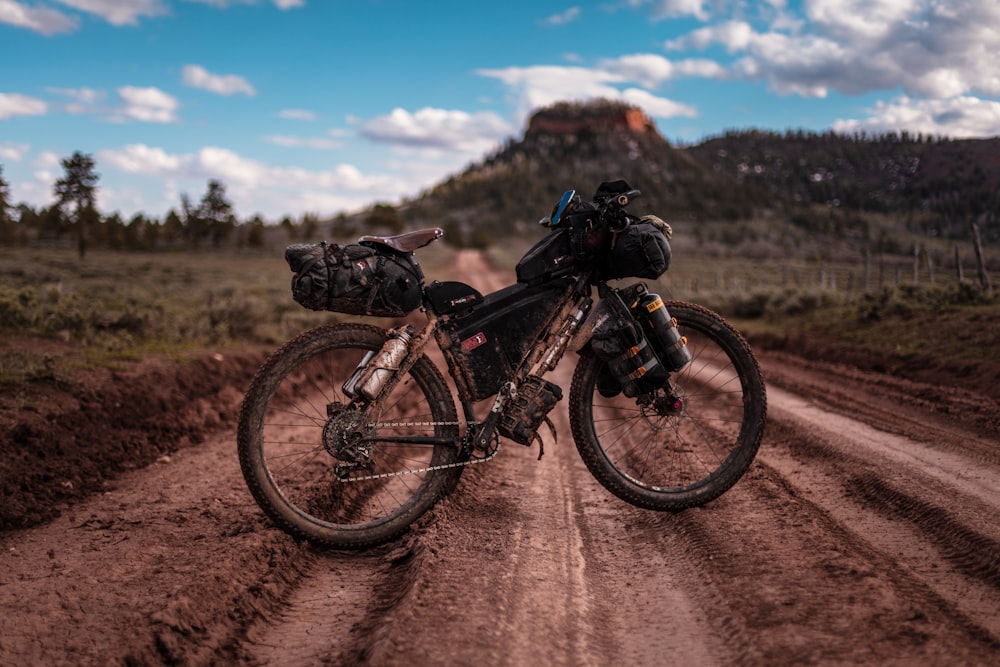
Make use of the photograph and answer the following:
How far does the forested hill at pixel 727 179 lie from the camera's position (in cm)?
1295

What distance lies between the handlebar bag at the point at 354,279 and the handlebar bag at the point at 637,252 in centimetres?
103

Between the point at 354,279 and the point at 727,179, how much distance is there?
12261 centimetres

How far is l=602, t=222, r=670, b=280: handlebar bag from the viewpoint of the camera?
3.50m

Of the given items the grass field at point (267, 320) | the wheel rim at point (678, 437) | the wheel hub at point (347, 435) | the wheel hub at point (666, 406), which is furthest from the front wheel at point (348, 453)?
the grass field at point (267, 320)

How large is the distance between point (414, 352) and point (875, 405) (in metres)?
5.03

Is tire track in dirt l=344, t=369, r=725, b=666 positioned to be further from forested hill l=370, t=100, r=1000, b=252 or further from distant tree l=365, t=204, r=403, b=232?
distant tree l=365, t=204, r=403, b=232

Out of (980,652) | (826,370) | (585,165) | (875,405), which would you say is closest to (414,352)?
(980,652)

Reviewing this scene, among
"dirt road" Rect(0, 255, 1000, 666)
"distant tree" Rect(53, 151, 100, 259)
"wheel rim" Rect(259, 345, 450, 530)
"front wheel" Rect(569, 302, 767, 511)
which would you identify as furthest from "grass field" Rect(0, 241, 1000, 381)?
"distant tree" Rect(53, 151, 100, 259)

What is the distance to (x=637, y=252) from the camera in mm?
3496

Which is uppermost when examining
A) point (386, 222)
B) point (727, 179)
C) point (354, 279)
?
point (727, 179)

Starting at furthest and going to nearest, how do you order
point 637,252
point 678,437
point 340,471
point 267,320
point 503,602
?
1. point 267,320
2. point 678,437
3. point 637,252
4. point 340,471
5. point 503,602

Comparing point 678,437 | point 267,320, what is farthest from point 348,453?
point 267,320

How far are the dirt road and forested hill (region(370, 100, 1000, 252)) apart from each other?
281 inches

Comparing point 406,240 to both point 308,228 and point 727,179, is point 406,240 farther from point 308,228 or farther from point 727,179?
point 727,179
